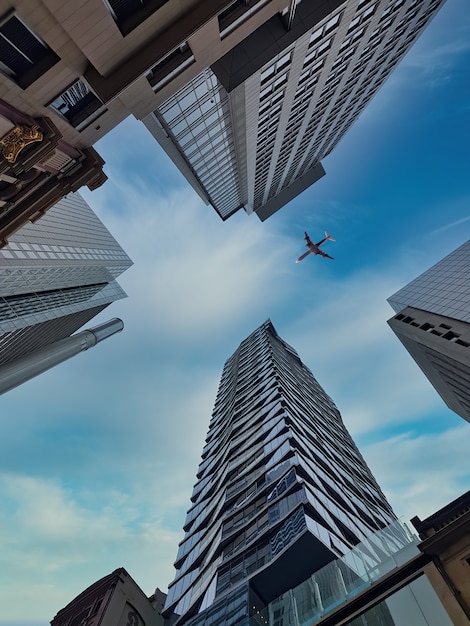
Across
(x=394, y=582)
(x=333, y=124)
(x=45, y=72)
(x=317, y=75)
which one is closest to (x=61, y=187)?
(x=45, y=72)

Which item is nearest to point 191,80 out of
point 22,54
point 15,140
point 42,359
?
point 22,54

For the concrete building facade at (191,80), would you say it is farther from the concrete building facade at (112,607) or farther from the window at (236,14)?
the concrete building facade at (112,607)

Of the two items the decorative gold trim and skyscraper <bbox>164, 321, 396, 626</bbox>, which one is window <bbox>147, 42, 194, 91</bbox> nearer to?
the decorative gold trim

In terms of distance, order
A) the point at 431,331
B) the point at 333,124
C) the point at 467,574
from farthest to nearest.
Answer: the point at 333,124 < the point at 431,331 < the point at 467,574

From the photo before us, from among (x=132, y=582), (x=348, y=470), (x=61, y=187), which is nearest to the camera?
(x=61, y=187)

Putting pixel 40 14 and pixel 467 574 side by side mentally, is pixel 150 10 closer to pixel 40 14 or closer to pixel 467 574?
pixel 40 14

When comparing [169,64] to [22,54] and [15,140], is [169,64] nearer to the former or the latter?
[22,54]
